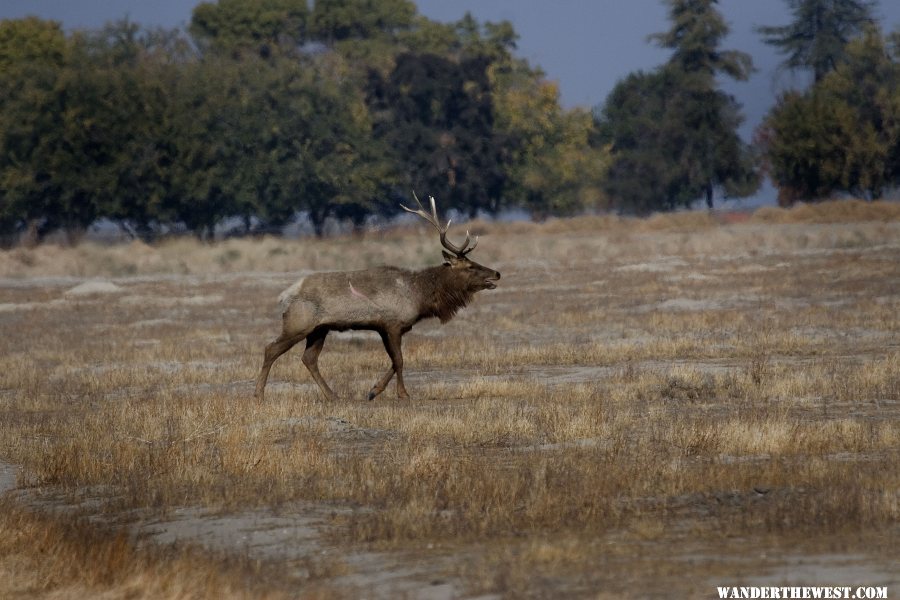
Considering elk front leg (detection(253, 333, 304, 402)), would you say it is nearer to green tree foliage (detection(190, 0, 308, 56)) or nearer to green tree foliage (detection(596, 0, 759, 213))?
green tree foliage (detection(596, 0, 759, 213))

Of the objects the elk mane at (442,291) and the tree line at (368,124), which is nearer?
the elk mane at (442,291)

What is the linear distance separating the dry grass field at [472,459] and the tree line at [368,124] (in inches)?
1552

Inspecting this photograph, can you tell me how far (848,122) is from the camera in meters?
75.8

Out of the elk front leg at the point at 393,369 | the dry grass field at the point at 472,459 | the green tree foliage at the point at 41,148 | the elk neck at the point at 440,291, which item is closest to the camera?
the dry grass field at the point at 472,459

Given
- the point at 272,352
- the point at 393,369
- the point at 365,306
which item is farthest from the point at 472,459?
the point at 272,352

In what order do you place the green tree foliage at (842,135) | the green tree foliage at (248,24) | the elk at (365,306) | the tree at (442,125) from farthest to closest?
the green tree foliage at (248,24), the tree at (442,125), the green tree foliage at (842,135), the elk at (365,306)

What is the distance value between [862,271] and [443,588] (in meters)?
31.7

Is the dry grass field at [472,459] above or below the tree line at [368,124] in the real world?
below

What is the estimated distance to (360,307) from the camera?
17.1m

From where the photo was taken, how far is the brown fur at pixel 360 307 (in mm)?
17094

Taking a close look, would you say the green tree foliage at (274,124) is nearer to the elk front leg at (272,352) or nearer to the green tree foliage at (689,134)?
the green tree foliage at (689,134)

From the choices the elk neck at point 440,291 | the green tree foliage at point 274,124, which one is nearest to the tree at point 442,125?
the green tree foliage at point 274,124

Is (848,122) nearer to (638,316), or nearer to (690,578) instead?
(638,316)

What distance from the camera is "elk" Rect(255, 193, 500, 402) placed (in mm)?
17094
